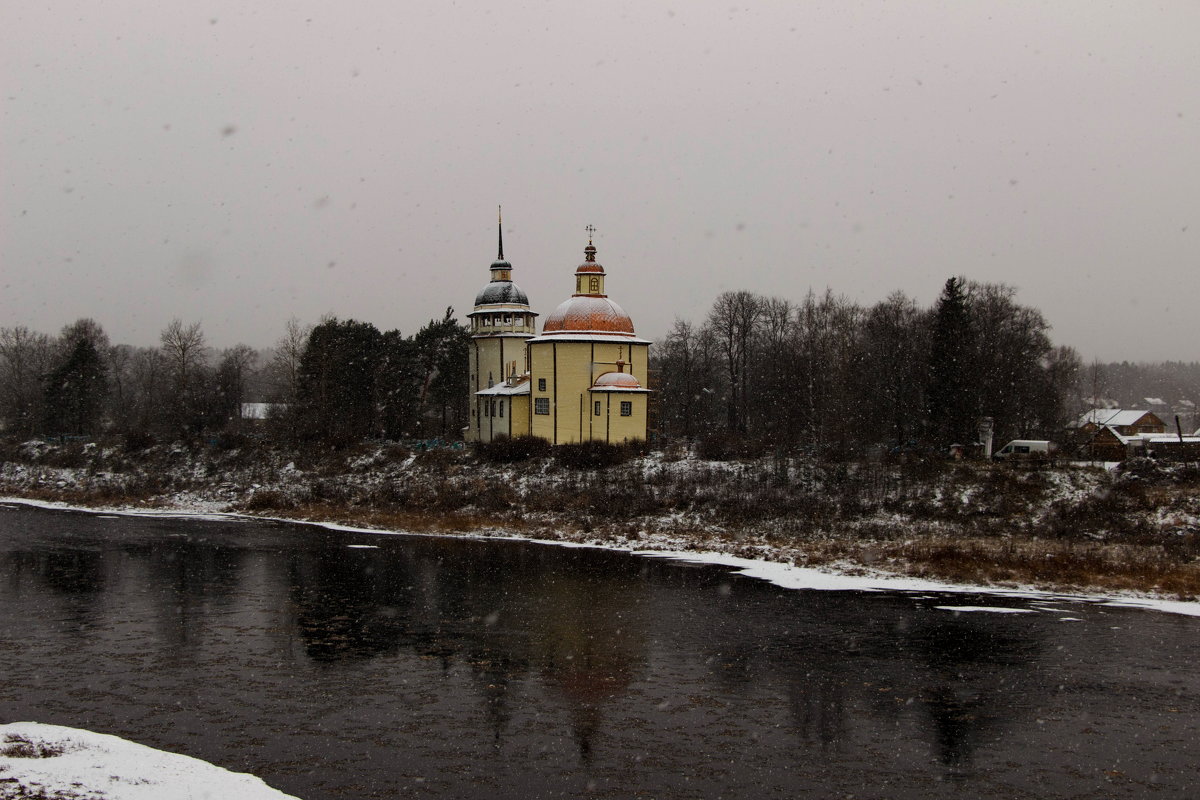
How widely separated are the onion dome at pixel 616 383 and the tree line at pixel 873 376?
14.5 ft

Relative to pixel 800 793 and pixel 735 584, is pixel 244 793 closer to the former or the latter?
pixel 800 793

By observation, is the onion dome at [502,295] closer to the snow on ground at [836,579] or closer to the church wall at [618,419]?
the church wall at [618,419]

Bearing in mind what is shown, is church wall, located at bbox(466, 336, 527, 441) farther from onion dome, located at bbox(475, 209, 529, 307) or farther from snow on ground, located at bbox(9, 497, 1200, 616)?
snow on ground, located at bbox(9, 497, 1200, 616)

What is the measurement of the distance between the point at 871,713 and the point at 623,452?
98.5 feet

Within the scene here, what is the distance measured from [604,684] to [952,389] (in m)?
32.9

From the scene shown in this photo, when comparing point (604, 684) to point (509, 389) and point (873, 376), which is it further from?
point (873, 376)

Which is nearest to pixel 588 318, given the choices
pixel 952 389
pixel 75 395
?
pixel 952 389

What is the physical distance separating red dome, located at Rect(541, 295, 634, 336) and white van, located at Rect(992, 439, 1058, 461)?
17.7 metres

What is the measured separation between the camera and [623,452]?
141 ft

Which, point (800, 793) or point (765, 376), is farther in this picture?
point (765, 376)

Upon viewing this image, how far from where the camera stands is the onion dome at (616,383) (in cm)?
4469

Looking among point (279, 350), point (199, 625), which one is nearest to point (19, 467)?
point (279, 350)

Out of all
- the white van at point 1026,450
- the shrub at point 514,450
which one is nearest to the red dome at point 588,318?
the shrub at point 514,450

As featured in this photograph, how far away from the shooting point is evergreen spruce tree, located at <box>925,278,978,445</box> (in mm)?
43031
